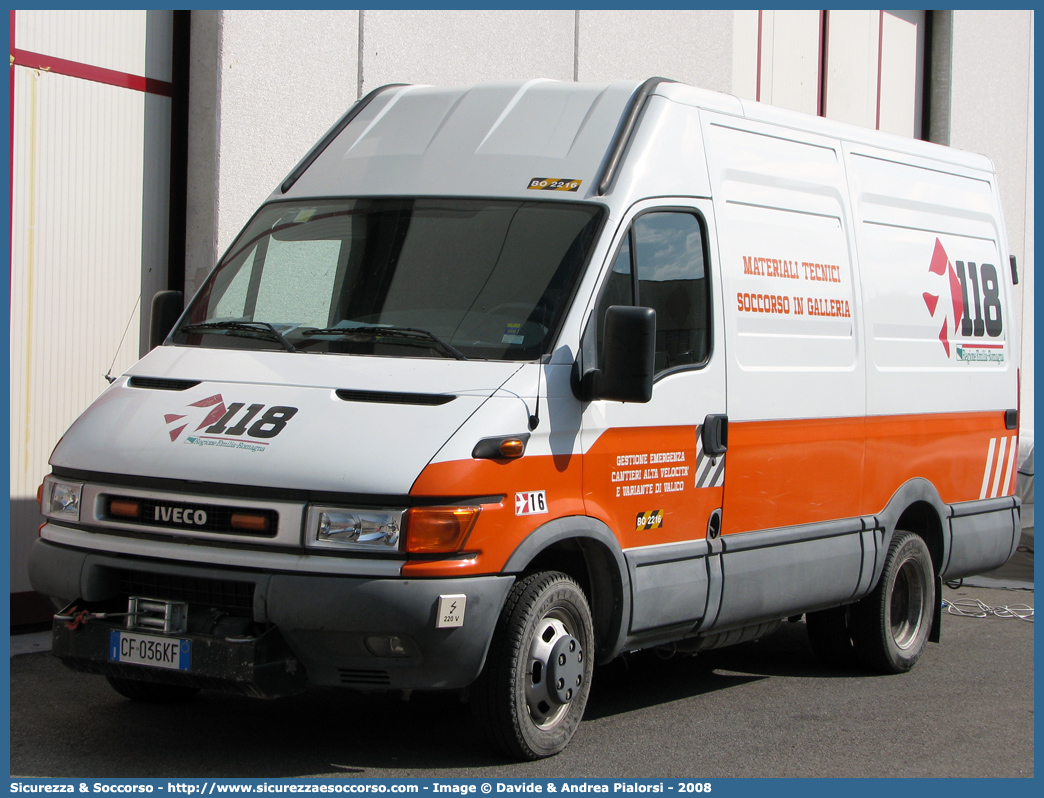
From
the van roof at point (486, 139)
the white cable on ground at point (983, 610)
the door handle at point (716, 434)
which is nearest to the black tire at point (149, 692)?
the van roof at point (486, 139)

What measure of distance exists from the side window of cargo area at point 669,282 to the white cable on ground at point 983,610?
15.9 feet

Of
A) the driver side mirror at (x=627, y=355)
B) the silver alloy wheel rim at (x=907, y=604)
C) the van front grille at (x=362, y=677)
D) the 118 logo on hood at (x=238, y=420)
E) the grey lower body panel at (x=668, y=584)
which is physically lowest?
the silver alloy wheel rim at (x=907, y=604)

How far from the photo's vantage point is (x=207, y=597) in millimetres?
5496

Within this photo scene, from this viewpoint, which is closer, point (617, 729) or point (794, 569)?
point (617, 729)

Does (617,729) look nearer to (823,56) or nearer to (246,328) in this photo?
(246,328)

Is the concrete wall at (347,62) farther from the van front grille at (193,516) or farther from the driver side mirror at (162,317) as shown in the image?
the van front grille at (193,516)

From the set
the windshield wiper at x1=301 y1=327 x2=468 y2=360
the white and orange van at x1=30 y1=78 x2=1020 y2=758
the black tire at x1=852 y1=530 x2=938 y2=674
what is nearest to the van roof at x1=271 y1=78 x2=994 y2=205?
the white and orange van at x1=30 y1=78 x2=1020 y2=758

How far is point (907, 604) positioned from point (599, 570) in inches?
119

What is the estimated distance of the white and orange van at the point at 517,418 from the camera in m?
5.29

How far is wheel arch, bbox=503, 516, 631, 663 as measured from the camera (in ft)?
19.2

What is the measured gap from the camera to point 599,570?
6.08m

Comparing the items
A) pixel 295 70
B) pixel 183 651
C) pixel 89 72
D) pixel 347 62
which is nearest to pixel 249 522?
pixel 183 651

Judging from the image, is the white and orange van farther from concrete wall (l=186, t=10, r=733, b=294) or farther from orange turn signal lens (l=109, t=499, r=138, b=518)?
concrete wall (l=186, t=10, r=733, b=294)

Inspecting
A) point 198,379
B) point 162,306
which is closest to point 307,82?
point 162,306
